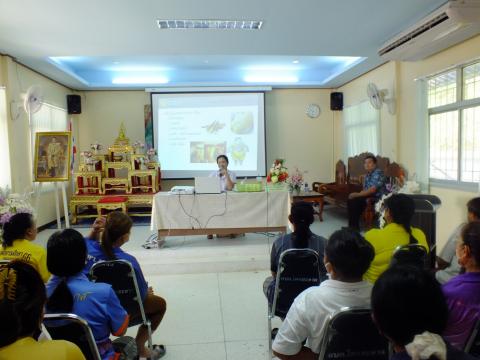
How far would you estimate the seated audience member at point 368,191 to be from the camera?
5031 millimetres

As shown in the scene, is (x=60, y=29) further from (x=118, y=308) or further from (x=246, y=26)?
(x=118, y=308)

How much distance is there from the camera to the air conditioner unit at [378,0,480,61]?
320cm

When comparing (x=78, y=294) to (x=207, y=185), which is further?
(x=207, y=185)

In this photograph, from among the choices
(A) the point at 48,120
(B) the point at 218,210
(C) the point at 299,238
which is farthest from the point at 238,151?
(C) the point at 299,238

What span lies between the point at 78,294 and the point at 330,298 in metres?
0.94

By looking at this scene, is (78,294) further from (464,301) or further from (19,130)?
(19,130)

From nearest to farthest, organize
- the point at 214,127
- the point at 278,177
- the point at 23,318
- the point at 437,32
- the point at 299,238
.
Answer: the point at 23,318
the point at 299,238
the point at 437,32
the point at 278,177
the point at 214,127

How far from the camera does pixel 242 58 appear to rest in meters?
6.30

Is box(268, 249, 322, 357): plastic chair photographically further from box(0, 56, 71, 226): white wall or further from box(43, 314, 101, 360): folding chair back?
box(0, 56, 71, 226): white wall

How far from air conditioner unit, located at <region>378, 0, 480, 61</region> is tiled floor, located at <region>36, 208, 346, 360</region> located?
8.62 feet

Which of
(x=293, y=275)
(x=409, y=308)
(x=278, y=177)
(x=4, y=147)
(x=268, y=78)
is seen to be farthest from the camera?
(x=268, y=78)

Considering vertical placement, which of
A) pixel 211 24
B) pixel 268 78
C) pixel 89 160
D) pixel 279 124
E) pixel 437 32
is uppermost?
pixel 268 78

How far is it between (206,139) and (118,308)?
6000mm

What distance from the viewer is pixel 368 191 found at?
16.6ft
